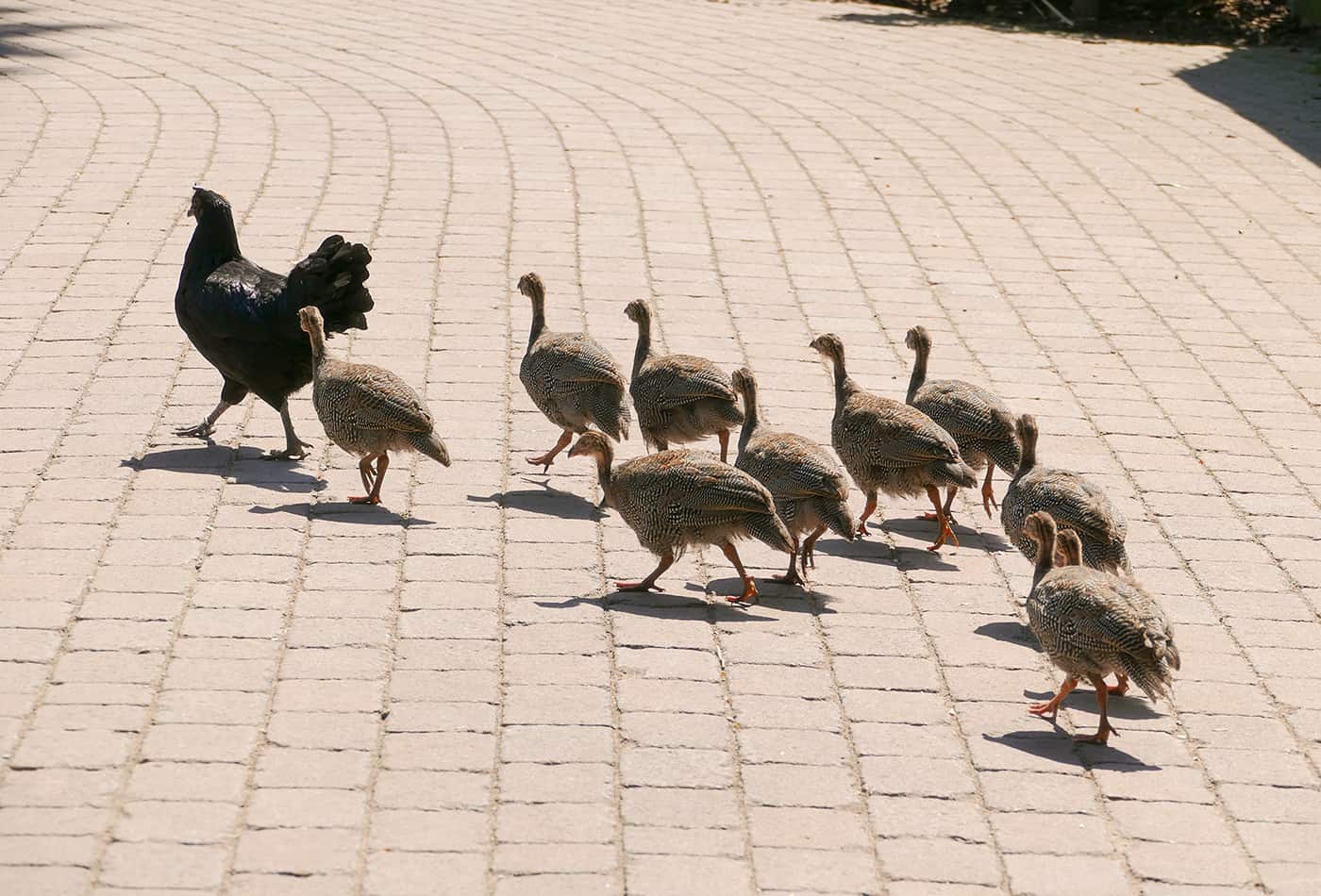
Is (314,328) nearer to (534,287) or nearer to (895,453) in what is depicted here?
(534,287)

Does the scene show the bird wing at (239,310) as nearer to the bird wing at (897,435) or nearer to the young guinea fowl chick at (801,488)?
the young guinea fowl chick at (801,488)

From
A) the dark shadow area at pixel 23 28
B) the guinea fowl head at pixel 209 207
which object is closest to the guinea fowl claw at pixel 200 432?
the guinea fowl head at pixel 209 207

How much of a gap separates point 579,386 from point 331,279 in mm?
1374

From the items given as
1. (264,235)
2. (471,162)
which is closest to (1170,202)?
(471,162)

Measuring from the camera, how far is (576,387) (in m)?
8.66

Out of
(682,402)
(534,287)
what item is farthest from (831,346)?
(534,287)

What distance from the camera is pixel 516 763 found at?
5.99 metres

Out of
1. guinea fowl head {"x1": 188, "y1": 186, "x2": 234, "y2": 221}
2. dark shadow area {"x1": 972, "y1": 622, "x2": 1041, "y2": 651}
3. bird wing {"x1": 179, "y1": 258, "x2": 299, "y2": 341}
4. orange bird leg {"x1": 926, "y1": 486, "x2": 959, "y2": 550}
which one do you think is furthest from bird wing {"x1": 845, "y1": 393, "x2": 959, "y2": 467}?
guinea fowl head {"x1": 188, "y1": 186, "x2": 234, "y2": 221}

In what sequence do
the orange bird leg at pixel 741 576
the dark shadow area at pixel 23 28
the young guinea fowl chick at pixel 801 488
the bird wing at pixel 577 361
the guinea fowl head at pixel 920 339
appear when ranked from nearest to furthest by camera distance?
the orange bird leg at pixel 741 576 → the young guinea fowl chick at pixel 801 488 → the bird wing at pixel 577 361 → the guinea fowl head at pixel 920 339 → the dark shadow area at pixel 23 28

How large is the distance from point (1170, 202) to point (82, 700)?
34.4ft

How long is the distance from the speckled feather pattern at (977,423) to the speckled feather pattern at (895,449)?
22 centimetres

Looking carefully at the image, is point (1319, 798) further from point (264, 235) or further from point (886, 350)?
point (264, 235)

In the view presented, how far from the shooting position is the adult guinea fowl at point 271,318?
8.79m

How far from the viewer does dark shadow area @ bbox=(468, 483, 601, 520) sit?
834 centimetres
